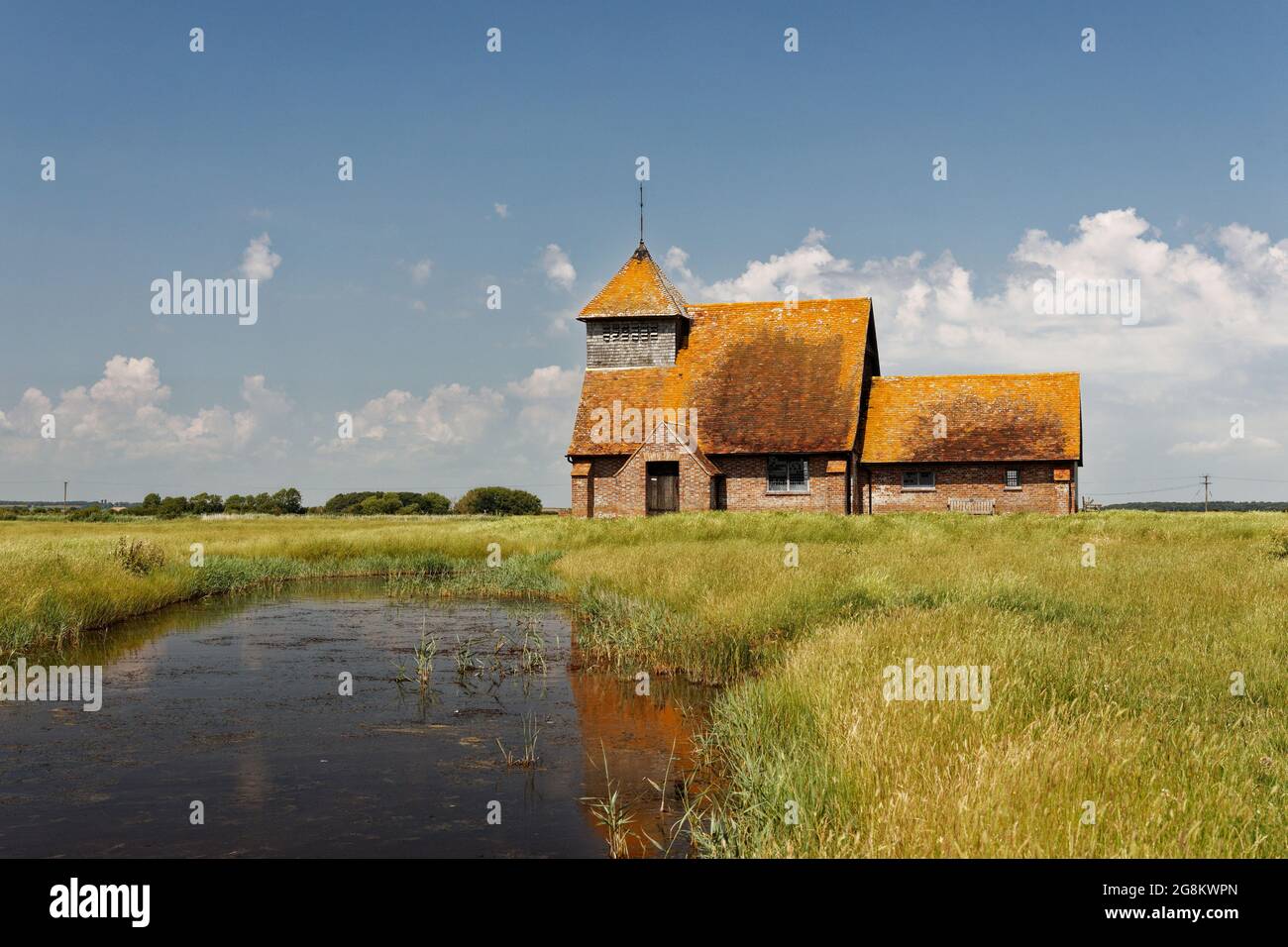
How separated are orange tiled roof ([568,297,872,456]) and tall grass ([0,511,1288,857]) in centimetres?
1206

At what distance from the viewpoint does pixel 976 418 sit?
37.9 meters

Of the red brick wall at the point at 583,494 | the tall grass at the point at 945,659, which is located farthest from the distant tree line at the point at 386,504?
the tall grass at the point at 945,659

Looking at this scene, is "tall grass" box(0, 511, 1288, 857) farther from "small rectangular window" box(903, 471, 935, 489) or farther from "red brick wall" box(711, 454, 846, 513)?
"small rectangular window" box(903, 471, 935, 489)

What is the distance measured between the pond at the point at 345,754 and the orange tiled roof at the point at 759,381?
2292 centimetres

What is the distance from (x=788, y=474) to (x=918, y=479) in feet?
19.0

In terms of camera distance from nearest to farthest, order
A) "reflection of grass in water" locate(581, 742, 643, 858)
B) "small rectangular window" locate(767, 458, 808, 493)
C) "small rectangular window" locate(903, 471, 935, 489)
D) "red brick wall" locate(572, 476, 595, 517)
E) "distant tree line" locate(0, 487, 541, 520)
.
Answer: "reflection of grass in water" locate(581, 742, 643, 858)
"small rectangular window" locate(767, 458, 808, 493)
"small rectangular window" locate(903, 471, 935, 489)
"red brick wall" locate(572, 476, 595, 517)
"distant tree line" locate(0, 487, 541, 520)

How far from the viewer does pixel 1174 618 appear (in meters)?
11.3

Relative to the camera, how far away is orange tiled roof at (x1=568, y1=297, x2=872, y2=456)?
36594mm

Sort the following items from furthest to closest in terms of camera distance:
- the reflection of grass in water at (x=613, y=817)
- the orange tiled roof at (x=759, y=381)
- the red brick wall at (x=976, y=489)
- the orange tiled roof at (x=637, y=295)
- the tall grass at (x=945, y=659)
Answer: the orange tiled roof at (x=637, y=295)
the orange tiled roof at (x=759, y=381)
the red brick wall at (x=976, y=489)
the reflection of grass in water at (x=613, y=817)
the tall grass at (x=945, y=659)

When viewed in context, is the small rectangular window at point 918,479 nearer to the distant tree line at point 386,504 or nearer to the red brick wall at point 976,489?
the red brick wall at point 976,489

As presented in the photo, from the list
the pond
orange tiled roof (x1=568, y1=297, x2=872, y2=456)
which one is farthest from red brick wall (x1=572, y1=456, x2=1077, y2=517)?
the pond

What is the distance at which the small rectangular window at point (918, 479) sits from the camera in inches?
1485
